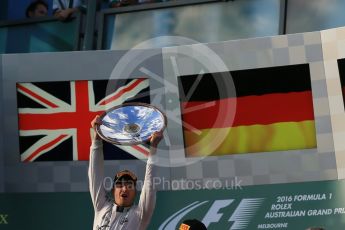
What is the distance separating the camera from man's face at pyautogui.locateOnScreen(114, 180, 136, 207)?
4645mm

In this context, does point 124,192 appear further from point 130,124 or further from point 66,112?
point 66,112

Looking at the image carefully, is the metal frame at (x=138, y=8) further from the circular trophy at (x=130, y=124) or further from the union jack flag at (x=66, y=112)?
the circular trophy at (x=130, y=124)

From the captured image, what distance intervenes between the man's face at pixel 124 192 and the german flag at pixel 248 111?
3.02 meters

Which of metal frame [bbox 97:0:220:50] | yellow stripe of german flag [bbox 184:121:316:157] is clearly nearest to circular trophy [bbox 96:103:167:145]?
yellow stripe of german flag [bbox 184:121:316:157]

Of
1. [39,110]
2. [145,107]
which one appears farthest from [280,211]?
[39,110]

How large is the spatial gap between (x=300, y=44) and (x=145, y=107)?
2.64 m

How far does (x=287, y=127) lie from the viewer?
751cm

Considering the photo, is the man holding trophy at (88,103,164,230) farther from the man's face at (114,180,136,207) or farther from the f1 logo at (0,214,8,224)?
the f1 logo at (0,214,8,224)

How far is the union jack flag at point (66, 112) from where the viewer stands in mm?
7834

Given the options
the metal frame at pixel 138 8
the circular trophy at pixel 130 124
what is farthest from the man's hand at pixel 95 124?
the metal frame at pixel 138 8

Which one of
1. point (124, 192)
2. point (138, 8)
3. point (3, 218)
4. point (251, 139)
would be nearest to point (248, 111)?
point (251, 139)

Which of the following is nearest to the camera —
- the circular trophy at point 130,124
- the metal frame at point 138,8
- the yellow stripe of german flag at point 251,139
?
the circular trophy at point 130,124

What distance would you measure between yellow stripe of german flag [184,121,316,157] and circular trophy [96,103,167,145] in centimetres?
219

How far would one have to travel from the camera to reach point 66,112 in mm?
7875
